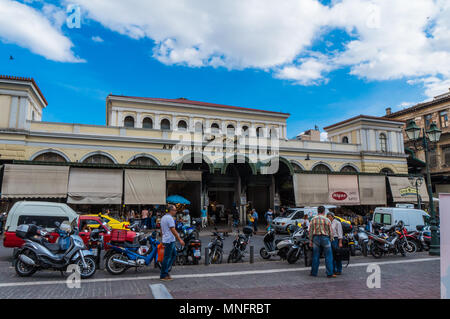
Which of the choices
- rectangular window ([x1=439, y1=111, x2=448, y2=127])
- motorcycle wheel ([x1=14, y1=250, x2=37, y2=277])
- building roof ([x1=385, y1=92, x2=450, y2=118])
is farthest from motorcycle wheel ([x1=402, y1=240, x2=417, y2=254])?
building roof ([x1=385, y1=92, x2=450, y2=118])

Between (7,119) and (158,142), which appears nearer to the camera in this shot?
(7,119)

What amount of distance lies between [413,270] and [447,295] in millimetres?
5235

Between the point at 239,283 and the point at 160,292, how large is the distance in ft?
6.17

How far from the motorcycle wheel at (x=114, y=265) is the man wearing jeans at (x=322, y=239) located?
4660 mm

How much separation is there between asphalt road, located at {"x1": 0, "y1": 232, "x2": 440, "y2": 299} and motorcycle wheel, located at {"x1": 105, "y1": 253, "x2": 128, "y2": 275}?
0.16 m

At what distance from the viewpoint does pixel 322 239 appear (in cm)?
768

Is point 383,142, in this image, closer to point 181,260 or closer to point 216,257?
point 216,257

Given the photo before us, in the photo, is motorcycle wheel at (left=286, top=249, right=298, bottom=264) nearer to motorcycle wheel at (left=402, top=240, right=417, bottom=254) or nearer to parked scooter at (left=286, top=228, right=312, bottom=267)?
parked scooter at (left=286, top=228, right=312, bottom=267)

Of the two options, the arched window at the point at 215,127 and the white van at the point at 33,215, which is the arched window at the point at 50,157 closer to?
the white van at the point at 33,215

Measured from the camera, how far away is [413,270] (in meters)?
8.71

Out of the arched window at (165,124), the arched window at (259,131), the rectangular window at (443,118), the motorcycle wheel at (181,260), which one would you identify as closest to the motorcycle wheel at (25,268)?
the motorcycle wheel at (181,260)

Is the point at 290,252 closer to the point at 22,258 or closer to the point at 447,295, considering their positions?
the point at 447,295

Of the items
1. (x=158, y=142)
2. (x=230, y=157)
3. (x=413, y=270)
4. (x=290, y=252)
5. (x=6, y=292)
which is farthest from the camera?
(x=158, y=142)
